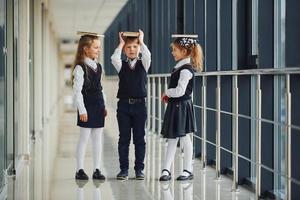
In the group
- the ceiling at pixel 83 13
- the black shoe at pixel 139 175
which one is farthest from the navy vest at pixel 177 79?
the ceiling at pixel 83 13

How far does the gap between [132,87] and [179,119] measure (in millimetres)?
469

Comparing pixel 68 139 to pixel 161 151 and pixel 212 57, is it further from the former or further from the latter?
pixel 212 57

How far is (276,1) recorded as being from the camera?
179 inches

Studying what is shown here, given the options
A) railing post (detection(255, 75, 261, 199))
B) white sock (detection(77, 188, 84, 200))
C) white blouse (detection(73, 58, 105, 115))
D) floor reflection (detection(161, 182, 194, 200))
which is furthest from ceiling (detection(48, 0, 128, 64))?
railing post (detection(255, 75, 261, 199))

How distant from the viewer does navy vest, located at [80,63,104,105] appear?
5320 millimetres

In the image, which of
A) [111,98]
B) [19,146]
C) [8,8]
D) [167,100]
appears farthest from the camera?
[111,98]

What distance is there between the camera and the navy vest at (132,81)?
17.6 feet

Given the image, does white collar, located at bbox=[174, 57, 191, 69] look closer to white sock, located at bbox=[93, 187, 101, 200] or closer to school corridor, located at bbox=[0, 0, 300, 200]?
school corridor, located at bbox=[0, 0, 300, 200]

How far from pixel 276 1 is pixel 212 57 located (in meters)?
2.26

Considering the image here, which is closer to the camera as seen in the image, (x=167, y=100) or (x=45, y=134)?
(x=167, y=100)

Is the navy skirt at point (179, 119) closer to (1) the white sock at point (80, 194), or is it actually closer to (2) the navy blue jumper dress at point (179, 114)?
(2) the navy blue jumper dress at point (179, 114)

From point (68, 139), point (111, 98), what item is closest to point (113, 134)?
point (68, 139)

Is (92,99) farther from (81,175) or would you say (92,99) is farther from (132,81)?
(81,175)

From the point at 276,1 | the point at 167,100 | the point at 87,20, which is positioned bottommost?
the point at 167,100
